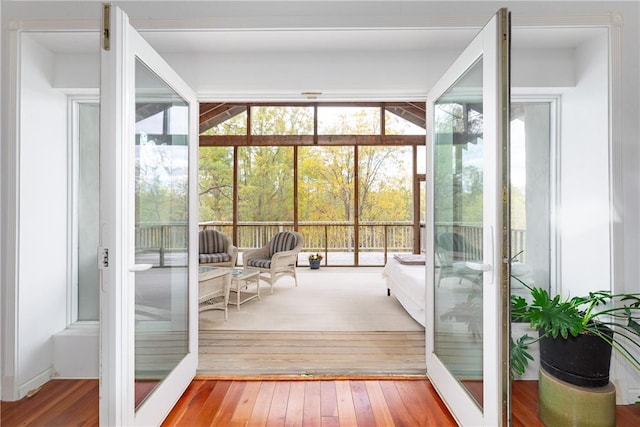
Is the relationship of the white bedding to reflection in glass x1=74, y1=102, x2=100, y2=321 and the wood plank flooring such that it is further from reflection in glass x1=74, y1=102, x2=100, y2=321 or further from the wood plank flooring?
reflection in glass x1=74, y1=102, x2=100, y2=321

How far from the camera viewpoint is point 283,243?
5.43 m

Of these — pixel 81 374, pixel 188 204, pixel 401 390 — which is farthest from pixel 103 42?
pixel 401 390

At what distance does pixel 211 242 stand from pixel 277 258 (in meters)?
1.24

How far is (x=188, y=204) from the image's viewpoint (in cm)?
234

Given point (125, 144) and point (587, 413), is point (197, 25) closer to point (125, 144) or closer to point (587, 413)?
point (125, 144)

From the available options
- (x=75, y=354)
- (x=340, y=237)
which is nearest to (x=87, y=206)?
(x=75, y=354)

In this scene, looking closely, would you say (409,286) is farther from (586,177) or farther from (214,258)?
(214,258)

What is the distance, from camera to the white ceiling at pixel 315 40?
87.4 inches

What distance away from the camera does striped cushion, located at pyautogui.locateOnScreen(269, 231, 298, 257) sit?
5.39m

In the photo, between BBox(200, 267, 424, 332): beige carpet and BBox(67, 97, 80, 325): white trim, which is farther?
BBox(200, 267, 424, 332): beige carpet

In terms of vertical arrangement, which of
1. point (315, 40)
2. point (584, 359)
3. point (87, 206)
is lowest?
point (584, 359)

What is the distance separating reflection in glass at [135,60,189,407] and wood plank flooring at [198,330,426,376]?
21.7 inches

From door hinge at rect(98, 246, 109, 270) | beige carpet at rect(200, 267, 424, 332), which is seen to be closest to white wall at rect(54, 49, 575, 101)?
door hinge at rect(98, 246, 109, 270)

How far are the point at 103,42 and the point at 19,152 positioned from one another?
1291 mm
